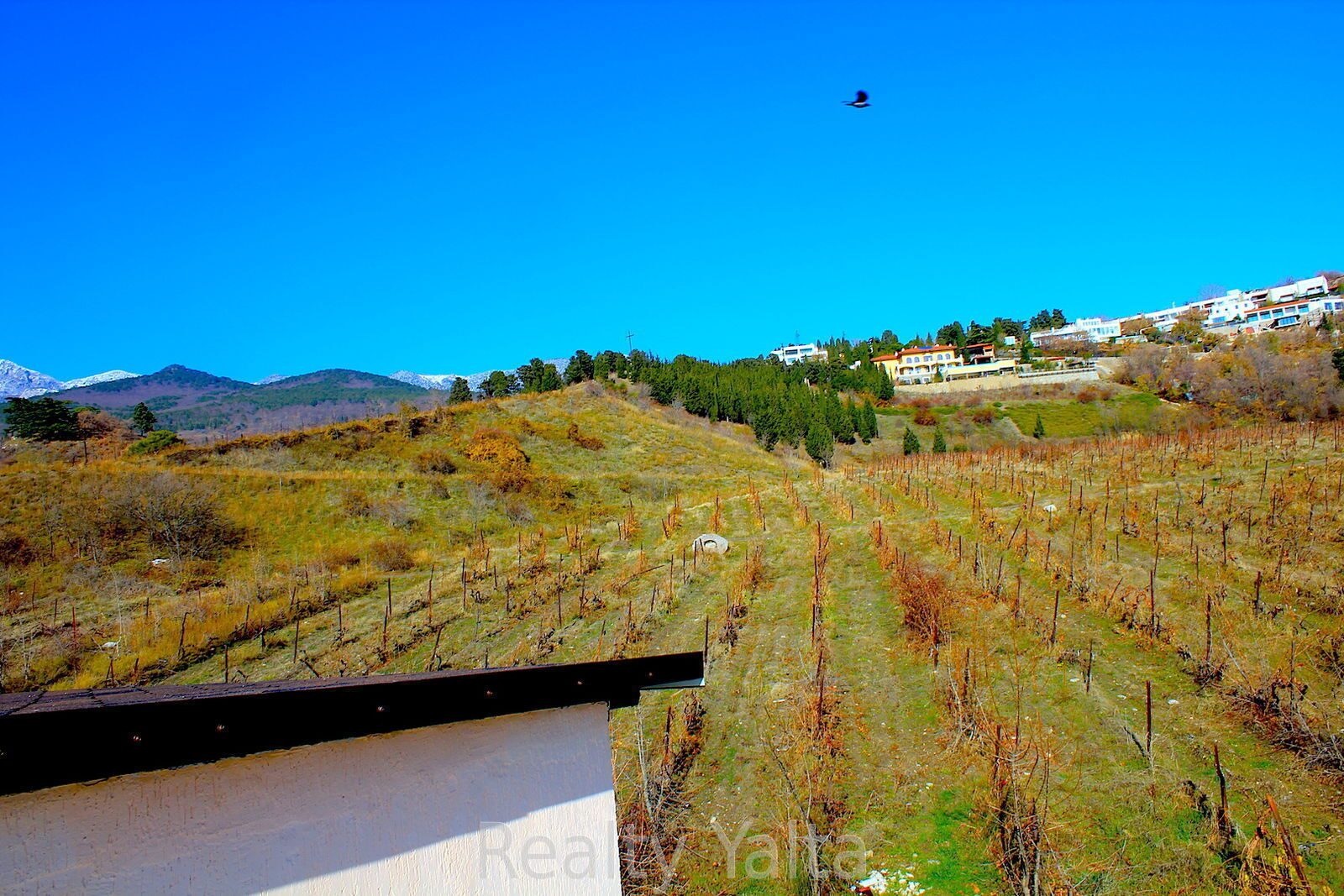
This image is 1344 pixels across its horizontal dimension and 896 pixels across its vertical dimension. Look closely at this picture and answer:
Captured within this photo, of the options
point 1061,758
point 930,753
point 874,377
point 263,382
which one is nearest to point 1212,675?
point 1061,758

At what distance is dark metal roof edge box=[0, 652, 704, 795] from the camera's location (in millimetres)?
1628

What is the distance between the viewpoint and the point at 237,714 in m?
1.92

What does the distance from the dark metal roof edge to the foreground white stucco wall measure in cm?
8

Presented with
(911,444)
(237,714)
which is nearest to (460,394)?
(911,444)

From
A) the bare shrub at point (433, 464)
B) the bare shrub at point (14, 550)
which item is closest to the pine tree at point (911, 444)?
the bare shrub at point (433, 464)

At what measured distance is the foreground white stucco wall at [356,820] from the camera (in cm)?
175

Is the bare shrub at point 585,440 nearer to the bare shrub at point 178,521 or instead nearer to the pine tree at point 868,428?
the bare shrub at point 178,521

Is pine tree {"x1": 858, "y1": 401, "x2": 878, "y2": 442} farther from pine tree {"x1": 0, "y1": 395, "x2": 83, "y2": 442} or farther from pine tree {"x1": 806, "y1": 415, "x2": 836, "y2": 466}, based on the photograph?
pine tree {"x1": 0, "y1": 395, "x2": 83, "y2": 442}

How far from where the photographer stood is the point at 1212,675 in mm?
9188

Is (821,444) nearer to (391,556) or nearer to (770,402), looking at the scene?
(770,402)

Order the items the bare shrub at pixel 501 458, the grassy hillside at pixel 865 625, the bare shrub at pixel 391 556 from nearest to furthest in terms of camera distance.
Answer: the grassy hillside at pixel 865 625, the bare shrub at pixel 391 556, the bare shrub at pixel 501 458

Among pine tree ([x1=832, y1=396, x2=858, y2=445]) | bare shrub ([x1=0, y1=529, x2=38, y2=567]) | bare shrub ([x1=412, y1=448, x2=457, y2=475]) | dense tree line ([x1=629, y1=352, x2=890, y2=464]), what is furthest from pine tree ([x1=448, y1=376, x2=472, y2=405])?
bare shrub ([x1=0, y1=529, x2=38, y2=567])

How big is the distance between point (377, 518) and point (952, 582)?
24.3 metres

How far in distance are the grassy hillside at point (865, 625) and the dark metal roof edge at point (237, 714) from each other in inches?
182
